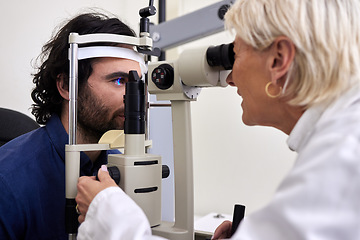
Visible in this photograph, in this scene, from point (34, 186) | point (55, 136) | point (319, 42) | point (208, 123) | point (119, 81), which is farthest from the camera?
point (208, 123)

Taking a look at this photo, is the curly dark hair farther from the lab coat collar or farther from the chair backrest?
the lab coat collar

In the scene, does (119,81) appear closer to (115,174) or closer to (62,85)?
(62,85)

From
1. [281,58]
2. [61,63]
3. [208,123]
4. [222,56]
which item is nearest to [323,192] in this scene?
[281,58]

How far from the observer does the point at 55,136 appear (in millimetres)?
1147

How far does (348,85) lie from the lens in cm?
65

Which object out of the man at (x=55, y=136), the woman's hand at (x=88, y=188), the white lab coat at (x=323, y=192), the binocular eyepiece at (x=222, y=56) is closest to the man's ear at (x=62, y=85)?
the man at (x=55, y=136)

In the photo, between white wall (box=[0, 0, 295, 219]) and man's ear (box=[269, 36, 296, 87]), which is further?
white wall (box=[0, 0, 295, 219])

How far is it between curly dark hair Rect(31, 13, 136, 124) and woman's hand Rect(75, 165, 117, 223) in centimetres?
52

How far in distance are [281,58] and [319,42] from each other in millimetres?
81

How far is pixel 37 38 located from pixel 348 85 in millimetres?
1726

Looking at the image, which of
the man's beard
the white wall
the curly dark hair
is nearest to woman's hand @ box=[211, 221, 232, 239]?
the man's beard

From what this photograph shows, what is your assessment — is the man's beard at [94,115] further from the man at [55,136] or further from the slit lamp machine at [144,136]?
the slit lamp machine at [144,136]

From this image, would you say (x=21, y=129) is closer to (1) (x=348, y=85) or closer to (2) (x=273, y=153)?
(1) (x=348, y=85)

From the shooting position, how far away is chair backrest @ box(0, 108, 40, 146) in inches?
55.3
